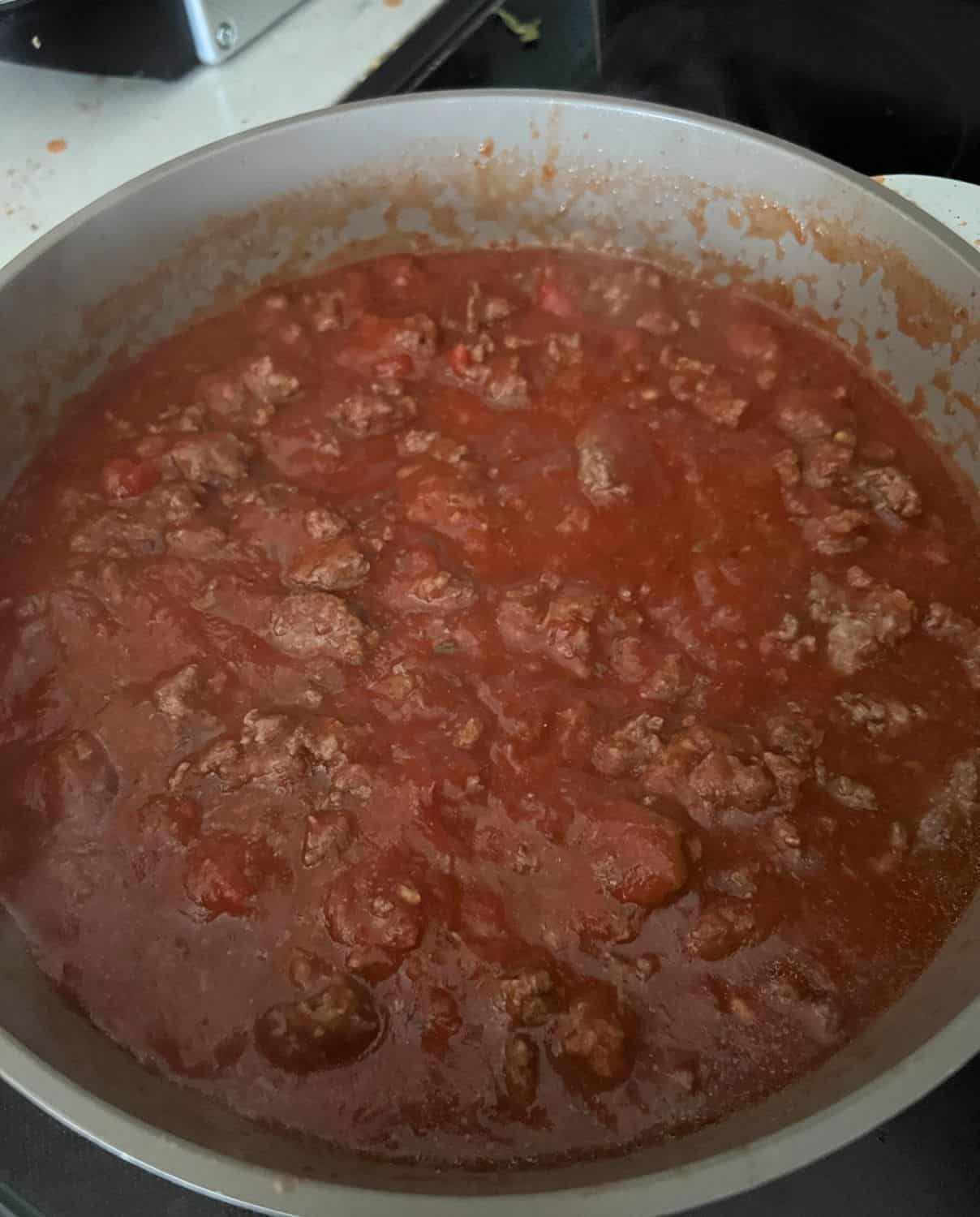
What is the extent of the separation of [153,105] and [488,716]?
2.17 meters

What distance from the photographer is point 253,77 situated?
3162 millimetres

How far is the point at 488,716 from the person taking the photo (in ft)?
7.01

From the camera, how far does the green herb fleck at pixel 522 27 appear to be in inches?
128

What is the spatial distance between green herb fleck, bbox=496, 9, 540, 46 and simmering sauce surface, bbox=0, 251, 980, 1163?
101 cm

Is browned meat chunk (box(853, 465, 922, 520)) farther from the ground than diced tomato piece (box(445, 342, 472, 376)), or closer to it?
closer to it

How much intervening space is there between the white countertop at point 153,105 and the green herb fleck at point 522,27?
0.71ft

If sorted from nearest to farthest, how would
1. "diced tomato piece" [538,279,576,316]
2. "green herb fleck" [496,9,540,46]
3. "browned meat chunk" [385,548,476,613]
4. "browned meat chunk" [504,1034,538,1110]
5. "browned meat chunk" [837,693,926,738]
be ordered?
"browned meat chunk" [504,1034,538,1110], "browned meat chunk" [837,693,926,738], "browned meat chunk" [385,548,476,613], "diced tomato piece" [538,279,576,316], "green herb fleck" [496,9,540,46]

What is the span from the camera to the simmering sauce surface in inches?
72.0

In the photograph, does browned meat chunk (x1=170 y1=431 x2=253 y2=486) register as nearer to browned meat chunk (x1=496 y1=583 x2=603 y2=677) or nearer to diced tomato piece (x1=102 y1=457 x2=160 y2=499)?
diced tomato piece (x1=102 y1=457 x2=160 y2=499)

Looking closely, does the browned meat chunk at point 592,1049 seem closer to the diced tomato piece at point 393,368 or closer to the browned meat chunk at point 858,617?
the browned meat chunk at point 858,617

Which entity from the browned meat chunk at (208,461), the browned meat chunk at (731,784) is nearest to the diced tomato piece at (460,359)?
the browned meat chunk at (208,461)

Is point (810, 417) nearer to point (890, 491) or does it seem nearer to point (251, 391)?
point (890, 491)

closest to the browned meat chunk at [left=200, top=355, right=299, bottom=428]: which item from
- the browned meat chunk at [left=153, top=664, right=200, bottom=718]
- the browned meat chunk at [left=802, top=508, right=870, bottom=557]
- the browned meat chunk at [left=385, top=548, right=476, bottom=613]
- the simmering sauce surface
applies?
the simmering sauce surface

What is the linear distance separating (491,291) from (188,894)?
1785mm
